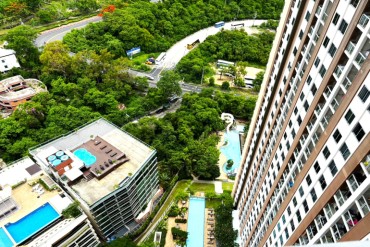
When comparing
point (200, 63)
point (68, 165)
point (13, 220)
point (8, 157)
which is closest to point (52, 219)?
point (13, 220)

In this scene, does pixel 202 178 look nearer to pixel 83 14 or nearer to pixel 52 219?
pixel 52 219

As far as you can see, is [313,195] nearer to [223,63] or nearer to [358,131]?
[358,131]

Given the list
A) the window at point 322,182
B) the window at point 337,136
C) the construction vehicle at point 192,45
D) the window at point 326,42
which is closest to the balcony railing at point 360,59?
the window at point 326,42

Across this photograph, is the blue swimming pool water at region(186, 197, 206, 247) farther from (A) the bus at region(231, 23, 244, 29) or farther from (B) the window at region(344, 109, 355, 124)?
(A) the bus at region(231, 23, 244, 29)

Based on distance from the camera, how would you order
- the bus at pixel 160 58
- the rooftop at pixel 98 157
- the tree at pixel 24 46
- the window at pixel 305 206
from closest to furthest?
the window at pixel 305 206 → the rooftop at pixel 98 157 → the tree at pixel 24 46 → the bus at pixel 160 58

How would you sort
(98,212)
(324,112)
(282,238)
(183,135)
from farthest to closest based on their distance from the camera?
(183,135) → (98,212) → (282,238) → (324,112)

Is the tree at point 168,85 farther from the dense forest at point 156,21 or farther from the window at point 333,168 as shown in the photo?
the window at point 333,168

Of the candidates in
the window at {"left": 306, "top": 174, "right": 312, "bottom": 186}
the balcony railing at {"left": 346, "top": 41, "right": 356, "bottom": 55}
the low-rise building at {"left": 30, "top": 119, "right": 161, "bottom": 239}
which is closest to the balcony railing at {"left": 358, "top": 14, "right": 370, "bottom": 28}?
the balcony railing at {"left": 346, "top": 41, "right": 356, "bottom": 55}
